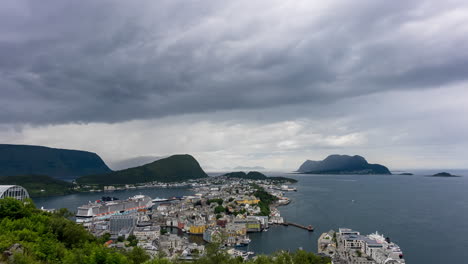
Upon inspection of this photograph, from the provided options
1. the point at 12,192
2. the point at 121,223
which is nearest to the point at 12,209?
the point at 12,192

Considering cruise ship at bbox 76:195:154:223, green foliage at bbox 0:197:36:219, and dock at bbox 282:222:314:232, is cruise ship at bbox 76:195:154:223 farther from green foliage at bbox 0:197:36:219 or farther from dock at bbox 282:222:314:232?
green foliage at bbox 0:197:36:219

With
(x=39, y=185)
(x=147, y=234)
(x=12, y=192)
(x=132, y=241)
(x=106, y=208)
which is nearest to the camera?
(x=12, y=192)

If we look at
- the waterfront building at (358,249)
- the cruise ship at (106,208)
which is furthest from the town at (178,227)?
the waterfront building at (358,249)

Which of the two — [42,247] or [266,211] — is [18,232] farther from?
[266,211]

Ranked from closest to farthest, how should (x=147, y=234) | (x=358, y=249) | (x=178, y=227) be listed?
(x=358, y=249)
(x=147, y=234)
(x=178, y=227)

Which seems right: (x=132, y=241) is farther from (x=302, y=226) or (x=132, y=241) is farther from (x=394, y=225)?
(x=394, y=225)

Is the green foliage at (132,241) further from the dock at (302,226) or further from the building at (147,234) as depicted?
the dock at (302,226)
